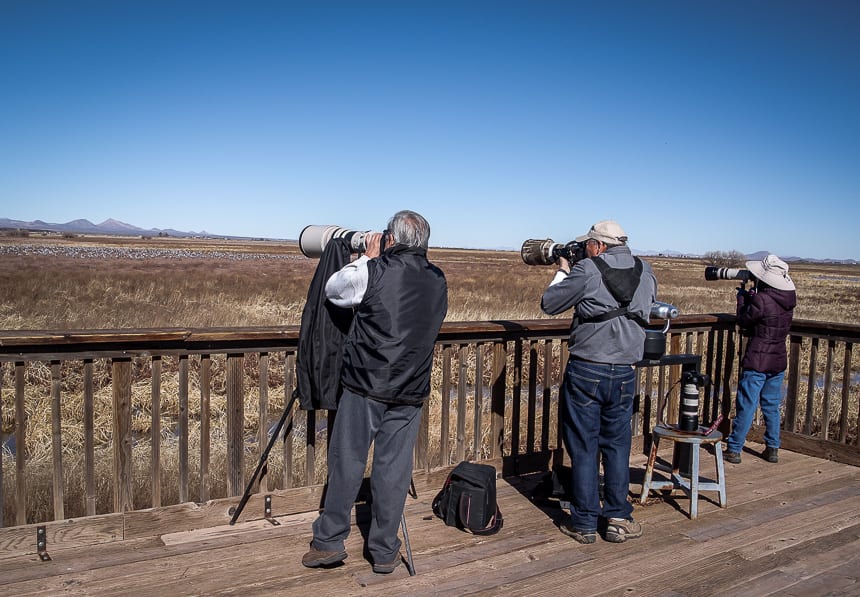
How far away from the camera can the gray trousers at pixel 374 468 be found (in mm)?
2869

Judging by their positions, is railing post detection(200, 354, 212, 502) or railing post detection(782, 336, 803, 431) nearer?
railing post detection(200, 354, 212, 502)

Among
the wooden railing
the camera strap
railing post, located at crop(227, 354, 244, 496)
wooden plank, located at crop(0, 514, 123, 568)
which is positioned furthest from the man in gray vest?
wooden plank, located at crop(0, 514, 123, 568)

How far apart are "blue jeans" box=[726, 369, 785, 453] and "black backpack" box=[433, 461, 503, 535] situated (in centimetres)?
210

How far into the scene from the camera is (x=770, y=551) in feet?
10.7

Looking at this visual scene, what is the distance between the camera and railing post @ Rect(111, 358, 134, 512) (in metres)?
3.14

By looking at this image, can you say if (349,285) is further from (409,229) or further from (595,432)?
(595,432)

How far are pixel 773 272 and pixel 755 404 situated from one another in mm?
901

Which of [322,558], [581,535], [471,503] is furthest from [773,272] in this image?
[322,558]

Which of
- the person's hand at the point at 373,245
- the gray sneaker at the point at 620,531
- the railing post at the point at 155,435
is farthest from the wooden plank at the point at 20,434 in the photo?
the gray sneaker at the point at 620,531

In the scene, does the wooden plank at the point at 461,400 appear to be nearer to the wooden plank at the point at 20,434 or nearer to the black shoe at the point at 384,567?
the black shoe at the point at 384,567

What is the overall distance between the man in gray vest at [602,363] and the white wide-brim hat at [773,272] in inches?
63.1

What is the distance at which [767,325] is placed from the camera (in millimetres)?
4594

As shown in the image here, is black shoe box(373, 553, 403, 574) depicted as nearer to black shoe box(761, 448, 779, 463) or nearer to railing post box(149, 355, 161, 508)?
railing post box(149, 355, 161, 508)

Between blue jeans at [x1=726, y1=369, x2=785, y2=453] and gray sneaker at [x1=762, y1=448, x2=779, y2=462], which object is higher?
blue jeans at [x1=726, y1=369, x2=785, y2=453]
